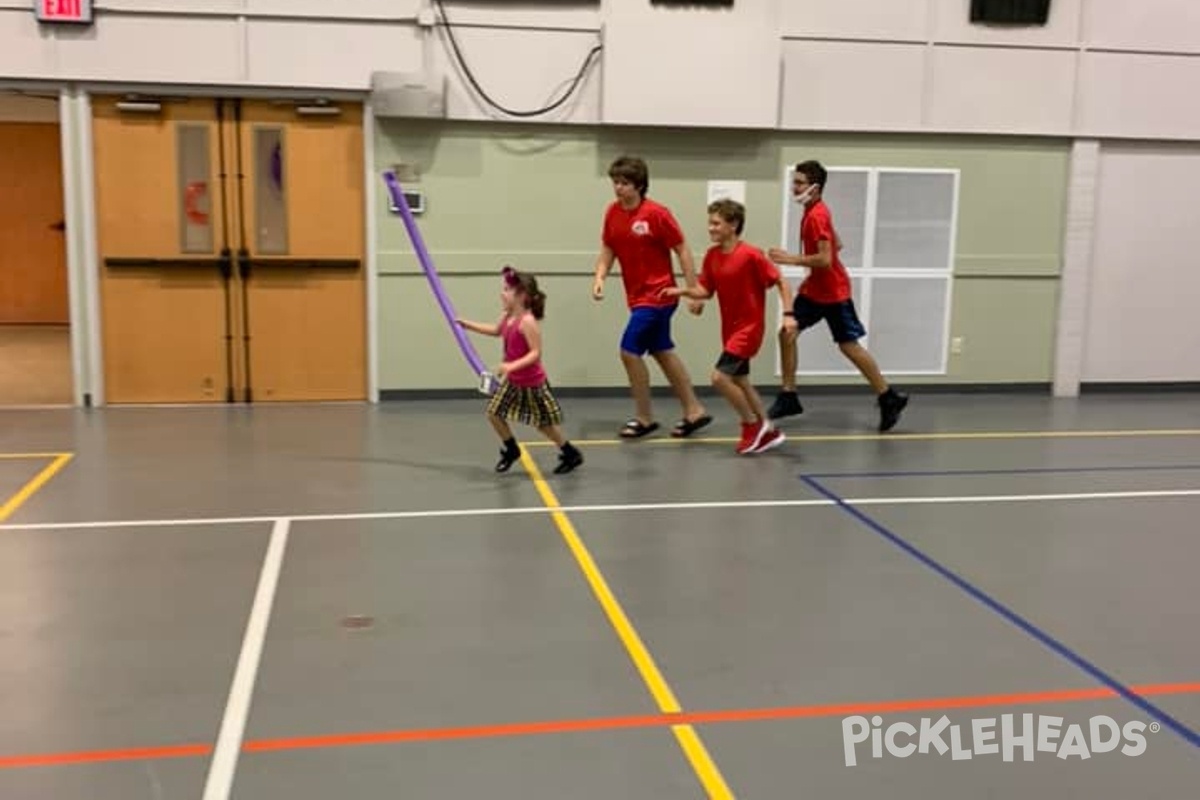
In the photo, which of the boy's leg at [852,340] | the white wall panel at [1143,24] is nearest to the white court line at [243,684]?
the boy's leg at [852,340]

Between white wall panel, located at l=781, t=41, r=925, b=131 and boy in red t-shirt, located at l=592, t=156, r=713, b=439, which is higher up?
white wall panel, located at l=781, t=41, r=925, b=131

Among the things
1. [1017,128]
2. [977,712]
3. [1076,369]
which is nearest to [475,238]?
[1017,128]

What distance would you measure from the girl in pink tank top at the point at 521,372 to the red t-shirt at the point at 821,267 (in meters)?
2.26

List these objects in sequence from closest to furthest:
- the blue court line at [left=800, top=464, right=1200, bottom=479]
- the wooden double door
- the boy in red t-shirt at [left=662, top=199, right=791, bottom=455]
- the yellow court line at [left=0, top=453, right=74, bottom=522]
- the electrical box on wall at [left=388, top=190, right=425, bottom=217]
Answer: the yellow court line at [left=0, top=453, right=74, bottom=522], the blue court line at [left=800, top=464, right=1200, bottom=479], the boy in red t-shirt at [left=662, top=199, right=791, bottom=455], the wooden double door, the electrical box on wall at [left=388, top=190, right=425, bottom=217]

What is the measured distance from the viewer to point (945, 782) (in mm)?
3066

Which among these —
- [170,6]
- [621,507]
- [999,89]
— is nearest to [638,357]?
[621,507]

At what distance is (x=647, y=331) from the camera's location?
24.5ft

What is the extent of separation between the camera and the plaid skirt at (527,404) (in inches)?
246

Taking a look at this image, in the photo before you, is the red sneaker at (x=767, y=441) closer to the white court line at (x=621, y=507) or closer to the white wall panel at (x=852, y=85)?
the white court line at (x=621, y=507)

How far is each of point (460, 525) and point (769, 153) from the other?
5.11m

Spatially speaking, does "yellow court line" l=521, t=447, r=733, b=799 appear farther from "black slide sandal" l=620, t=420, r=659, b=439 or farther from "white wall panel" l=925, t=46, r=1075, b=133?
"white wall panel" l=925, t=46, r=1075, b=133

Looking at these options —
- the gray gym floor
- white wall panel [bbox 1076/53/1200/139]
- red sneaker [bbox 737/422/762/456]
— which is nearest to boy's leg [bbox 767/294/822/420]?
the gray gym floor

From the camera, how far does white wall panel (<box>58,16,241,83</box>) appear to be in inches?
328

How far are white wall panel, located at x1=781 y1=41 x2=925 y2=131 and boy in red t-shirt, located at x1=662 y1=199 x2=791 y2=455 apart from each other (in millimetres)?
2773
